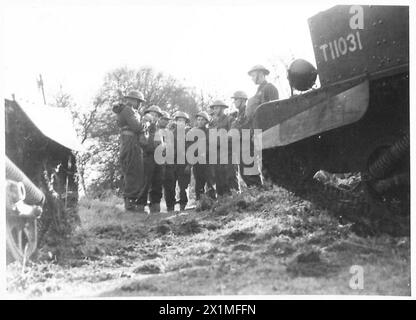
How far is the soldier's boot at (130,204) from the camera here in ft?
23.0

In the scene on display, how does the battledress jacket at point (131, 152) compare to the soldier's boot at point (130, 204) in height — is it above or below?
above

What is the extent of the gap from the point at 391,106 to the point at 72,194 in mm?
3073

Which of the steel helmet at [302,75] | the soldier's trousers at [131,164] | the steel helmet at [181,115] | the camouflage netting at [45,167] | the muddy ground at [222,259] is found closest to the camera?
the muddy ground at [222,259]

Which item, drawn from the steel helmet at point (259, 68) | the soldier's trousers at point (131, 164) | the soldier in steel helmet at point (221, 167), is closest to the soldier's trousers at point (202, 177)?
the soldier in steel helmet at point (221, 167)

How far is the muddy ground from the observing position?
471cm

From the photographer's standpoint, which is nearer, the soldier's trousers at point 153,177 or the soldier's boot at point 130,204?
the soldier's boot at point 130,204

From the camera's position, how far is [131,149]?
7.09 meters

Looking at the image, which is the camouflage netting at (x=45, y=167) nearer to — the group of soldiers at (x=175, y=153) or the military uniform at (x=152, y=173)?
the group of soldiers at (x=175, y=153)

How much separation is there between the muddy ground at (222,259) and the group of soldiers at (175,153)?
943 mm

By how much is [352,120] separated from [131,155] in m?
3.03

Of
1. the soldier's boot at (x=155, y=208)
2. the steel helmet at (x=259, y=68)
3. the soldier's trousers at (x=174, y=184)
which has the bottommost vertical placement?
the soldier's boot at (x=155, y=208)

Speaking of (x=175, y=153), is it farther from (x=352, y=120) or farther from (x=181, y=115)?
(x=352, y=120)
